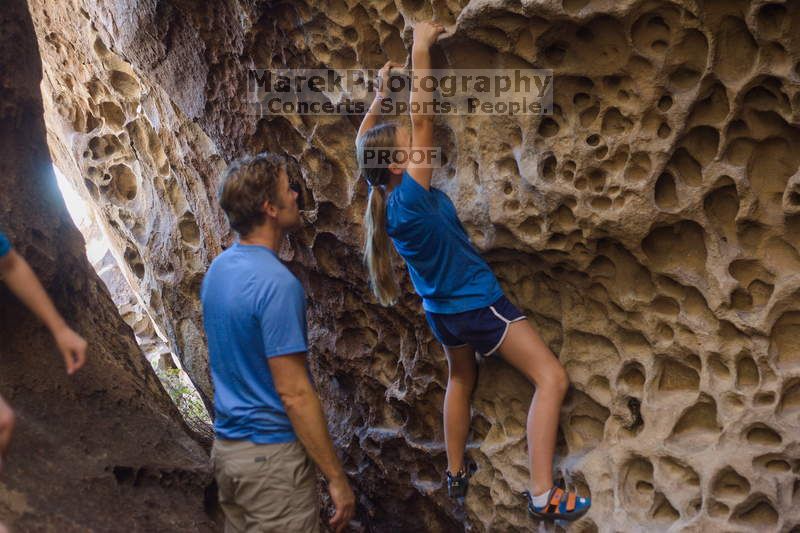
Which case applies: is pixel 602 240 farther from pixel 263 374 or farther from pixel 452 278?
pixel 263 374

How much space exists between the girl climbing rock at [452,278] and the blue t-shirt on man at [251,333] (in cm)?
59

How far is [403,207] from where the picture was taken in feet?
9.50

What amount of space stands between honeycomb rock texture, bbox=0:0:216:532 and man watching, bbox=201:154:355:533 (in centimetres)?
47

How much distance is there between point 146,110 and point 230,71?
67.2 inches

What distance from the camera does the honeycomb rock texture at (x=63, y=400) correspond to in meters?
2.72

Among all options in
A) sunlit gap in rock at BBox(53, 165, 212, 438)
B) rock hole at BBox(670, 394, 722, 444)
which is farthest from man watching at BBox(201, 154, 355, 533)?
sunlit gap in rock at BBox(53, 165, 212, 438)

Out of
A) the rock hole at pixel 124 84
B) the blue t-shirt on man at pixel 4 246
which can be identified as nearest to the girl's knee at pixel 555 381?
the blue t-shirt on man at pixel 4 246

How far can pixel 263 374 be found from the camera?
247 cm

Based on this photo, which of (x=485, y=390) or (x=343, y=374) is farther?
(x=343, y=374)

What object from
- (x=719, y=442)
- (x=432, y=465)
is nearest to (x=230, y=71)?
(x=432, y=465)

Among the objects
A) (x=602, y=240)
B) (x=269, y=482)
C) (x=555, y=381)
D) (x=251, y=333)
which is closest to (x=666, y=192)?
(x=602, y=240)

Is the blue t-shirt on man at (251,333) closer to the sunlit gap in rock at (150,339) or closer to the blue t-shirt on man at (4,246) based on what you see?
the blue t-shirt on man at (4,246)

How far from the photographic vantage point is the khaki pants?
2.48 meters

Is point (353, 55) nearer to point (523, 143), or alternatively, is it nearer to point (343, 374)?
point (523, 143)
